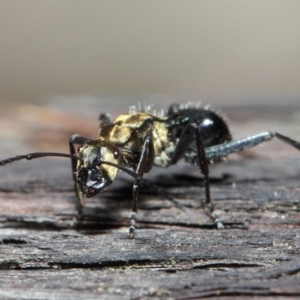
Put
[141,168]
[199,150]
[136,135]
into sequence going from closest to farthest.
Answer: [141,168]
[199,150]
[136,135]

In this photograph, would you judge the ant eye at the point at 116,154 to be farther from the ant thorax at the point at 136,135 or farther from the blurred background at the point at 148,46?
the blurred background at the point at 148,46

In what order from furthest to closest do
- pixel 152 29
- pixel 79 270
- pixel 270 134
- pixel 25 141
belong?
pixel 152 29 → pixel 25 141 → pixel 270 134 → pixel 79 270

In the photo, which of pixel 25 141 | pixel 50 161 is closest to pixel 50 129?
pixel 25 141

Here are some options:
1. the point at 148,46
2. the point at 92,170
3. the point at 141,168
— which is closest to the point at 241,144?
the point at 141,168

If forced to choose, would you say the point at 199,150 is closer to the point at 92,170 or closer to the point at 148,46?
the point at 92,170

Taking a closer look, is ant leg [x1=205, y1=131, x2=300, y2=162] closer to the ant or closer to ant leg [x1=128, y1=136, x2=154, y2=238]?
the ant

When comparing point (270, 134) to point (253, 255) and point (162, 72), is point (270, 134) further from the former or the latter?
point (162, 72)
